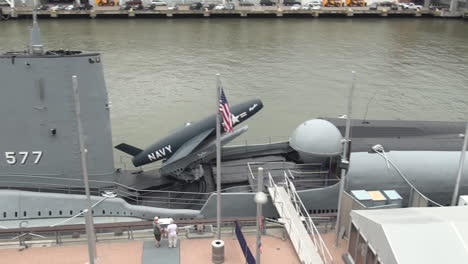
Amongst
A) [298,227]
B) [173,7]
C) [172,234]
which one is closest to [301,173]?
[298,227]

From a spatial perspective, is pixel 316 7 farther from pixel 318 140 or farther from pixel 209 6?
pixel 318 140

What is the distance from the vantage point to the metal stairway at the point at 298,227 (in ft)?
33.2

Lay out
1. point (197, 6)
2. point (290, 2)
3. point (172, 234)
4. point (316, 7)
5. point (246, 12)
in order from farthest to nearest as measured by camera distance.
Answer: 1. point (290, 2)
2. point (316, 7)
3. point (197, 6)
4. point (246, 12)
5. point (172, 234)

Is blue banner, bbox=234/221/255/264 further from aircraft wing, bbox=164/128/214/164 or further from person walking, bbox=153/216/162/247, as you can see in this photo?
aircraft wing, bbox=164/128/214/164

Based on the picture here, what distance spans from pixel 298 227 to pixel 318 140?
3.52 meters

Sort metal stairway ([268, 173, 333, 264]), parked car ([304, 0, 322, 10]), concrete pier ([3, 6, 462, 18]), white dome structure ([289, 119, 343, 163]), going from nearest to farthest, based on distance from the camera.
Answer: metal stairway ([268, 173, 333, 264])
white dome structure ([289, 119, 343, 163])
concrete pier ([3, 6, 462, 18])
parked car ([304, 0, 322, 10])

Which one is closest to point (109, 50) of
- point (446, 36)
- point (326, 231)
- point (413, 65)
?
point (413, 65)

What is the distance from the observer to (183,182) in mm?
14391

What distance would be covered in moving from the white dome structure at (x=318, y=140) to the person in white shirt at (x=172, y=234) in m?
5.19

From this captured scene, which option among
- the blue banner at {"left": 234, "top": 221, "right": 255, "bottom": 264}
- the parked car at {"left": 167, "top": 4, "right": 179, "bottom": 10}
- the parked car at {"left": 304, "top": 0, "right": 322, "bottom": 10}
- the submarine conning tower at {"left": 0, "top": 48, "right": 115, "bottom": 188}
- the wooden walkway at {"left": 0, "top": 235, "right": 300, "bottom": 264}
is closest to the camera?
the blue banner at {"left": 234, "top": 221, "right": 255, "bottom": 264}

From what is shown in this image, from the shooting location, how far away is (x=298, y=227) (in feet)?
36.1

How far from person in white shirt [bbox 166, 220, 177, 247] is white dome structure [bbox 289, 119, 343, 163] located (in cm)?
519

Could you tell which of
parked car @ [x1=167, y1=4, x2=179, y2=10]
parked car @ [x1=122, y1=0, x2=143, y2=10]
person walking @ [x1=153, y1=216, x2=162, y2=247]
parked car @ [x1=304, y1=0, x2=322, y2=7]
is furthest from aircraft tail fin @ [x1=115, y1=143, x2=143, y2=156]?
parked car @ [x1=304, y1=0, x2=322, y2=7]

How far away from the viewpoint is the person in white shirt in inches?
413
